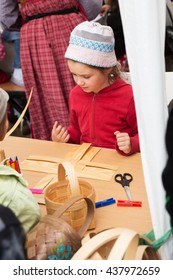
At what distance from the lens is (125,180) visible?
4.34 ft

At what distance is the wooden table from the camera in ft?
3.73

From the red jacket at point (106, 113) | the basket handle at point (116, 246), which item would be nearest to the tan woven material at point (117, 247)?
the basket handle at point (116, 246)

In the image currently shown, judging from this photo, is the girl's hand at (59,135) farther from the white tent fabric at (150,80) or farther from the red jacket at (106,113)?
the white tent fabric at (150,80)

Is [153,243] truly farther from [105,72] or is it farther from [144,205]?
[105,72]

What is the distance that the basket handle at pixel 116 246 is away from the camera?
2.36 feet

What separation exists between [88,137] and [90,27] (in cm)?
50

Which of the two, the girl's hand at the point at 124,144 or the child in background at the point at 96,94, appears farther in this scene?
the child in background at the point at 96,94

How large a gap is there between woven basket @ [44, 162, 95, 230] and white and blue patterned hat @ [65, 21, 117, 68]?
66 centimetres

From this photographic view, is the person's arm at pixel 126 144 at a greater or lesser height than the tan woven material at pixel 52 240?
lesser

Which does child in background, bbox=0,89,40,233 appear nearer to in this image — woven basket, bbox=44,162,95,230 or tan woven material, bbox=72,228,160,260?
woven basket, bbox=44,162,95,230

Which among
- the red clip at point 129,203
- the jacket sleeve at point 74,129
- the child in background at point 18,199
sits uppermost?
the child in background at point 18,199

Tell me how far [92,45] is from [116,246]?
1100 mm

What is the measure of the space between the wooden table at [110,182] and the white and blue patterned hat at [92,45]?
0.38 metres

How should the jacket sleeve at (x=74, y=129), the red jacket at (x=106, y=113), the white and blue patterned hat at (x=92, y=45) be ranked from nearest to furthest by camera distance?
the white and blue patterned hat at (x=92, y=45) → the red jacket at (x=106, y=113) → the jacket sleeve at (x=74, y=129)
